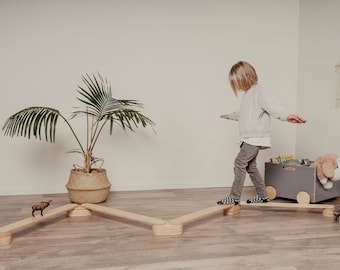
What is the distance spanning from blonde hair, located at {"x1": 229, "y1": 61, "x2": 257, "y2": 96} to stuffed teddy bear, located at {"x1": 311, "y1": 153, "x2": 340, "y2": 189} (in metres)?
0.71

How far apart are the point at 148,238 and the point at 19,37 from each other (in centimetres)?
193

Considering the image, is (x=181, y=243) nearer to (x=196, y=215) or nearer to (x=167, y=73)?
(x=196, y=215)

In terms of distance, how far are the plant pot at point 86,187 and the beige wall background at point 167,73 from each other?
18.2 inches

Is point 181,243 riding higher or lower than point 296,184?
lower

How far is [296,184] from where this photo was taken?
2.86 metres

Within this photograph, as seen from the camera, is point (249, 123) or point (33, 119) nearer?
point (249, 123)

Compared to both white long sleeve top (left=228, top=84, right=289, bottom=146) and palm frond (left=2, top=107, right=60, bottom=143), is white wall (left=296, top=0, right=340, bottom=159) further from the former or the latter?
palm frond (left=2, top=107, right=60, bottom=143)

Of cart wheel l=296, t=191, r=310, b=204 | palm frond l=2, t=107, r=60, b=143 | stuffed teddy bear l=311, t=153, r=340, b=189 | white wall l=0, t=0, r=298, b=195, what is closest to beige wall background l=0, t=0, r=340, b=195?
white wall l=0, t=0, r=298, b=195

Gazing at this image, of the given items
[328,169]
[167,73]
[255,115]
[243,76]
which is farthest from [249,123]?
[167,73]

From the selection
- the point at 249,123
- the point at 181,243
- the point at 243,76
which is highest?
the point at 243,76

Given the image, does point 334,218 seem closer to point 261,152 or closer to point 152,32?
point 261,152

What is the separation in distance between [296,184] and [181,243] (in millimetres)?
1248

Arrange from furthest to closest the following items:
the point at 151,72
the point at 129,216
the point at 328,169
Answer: the point at 151,72, the point at 328,169, the point at 129,216

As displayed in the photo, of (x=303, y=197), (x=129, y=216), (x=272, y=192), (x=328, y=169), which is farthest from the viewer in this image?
(x=272, y=192)
